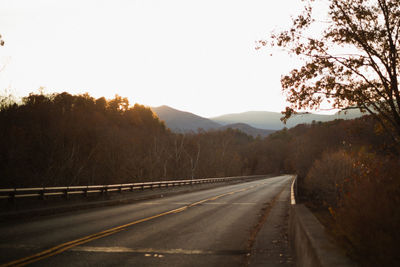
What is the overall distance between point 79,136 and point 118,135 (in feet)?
35.2

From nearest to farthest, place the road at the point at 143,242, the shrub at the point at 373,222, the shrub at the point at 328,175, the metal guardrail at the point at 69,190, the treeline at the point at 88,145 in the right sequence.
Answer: the shrub at the point at 373,222 → the road at the point at 143,242 → the metal guardrail at the point at 69,190 → the shrub at the point at 328,175 → the treeline at the point at 88,145

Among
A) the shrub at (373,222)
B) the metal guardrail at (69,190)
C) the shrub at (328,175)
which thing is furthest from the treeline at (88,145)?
the shrub at (328,175)

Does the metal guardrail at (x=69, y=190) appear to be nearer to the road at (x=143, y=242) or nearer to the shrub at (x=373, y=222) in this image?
the road at (x=143, y=242)

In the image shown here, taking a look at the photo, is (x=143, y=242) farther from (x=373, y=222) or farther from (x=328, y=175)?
(x=328, y=175)

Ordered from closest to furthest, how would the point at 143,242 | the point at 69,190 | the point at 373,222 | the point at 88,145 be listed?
the point at 373,222
the point at 143,242
the point at 69,190
the point at 88,145

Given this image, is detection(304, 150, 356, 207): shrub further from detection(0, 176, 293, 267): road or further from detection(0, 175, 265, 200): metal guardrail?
detection(0, 176, 293, 267): road

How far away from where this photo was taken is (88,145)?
62.5 metres

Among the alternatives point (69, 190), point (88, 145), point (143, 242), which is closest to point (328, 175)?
point (69, 190)

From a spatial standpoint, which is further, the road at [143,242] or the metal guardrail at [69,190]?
the metal guardrail at [69,190]

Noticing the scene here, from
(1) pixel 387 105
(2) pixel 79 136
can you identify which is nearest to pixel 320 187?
(1) pixel 387 105

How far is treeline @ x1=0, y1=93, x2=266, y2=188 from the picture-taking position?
40.9 meters

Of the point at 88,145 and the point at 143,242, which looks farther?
the point at 88,145

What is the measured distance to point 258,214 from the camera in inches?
605

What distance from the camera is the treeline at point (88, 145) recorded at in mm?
40938
